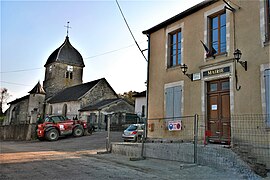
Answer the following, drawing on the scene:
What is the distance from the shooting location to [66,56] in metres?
49.5

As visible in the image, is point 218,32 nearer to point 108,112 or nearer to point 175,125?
point 175,125

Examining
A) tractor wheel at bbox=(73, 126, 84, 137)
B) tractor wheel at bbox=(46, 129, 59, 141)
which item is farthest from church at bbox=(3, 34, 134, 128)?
tractor wheel at bbox=(46, 129, 59, 141)

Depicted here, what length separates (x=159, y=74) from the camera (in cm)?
1386

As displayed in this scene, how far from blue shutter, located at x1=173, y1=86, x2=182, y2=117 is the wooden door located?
1.45 meters

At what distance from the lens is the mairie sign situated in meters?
12.1

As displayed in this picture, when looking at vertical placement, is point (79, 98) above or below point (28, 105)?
above

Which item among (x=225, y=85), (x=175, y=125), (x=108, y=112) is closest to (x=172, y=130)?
(x=175, y=125)

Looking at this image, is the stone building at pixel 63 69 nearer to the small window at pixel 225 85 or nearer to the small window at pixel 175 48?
the small window at pixel 175 48

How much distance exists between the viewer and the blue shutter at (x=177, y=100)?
1244cm

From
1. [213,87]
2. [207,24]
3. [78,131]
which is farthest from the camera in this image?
[78,131]

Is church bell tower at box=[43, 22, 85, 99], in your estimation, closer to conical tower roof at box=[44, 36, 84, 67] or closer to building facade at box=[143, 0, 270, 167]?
conical tower roof at box=[44, 36, 84, 67]

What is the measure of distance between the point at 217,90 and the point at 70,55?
42282 millimetres

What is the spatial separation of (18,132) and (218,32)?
22.0m

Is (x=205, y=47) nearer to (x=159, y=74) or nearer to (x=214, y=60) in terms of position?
(x=214, y=60)
